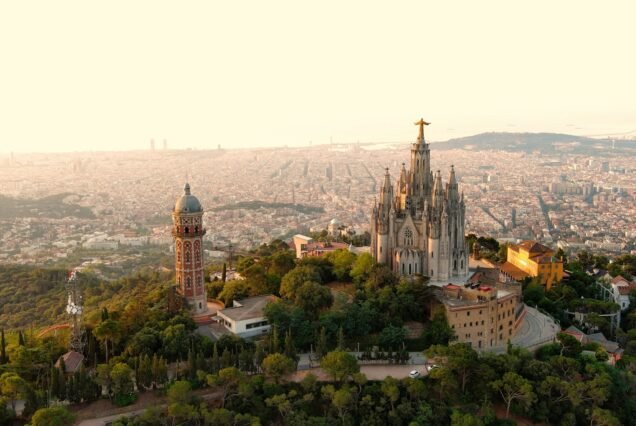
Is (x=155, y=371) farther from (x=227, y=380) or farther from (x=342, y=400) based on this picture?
(x=342, y=400)

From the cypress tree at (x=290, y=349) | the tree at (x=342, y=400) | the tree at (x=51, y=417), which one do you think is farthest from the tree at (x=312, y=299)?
the tree at (x=51, y=417)

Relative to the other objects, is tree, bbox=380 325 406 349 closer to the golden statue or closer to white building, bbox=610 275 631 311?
the golden statue

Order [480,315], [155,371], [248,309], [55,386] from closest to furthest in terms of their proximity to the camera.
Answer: [55,386], [155,371], [480,315], [248,309]

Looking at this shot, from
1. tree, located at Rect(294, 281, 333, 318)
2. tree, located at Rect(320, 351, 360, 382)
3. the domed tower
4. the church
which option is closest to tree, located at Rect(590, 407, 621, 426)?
tree, located at Rect(320, 351, 360, 382)

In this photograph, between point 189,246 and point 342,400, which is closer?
point 342,400

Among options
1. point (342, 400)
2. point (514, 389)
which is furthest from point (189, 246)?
point (514, 389)

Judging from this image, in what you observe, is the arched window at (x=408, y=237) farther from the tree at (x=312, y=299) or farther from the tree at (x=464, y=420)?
the tree at (x=464, y=420)
